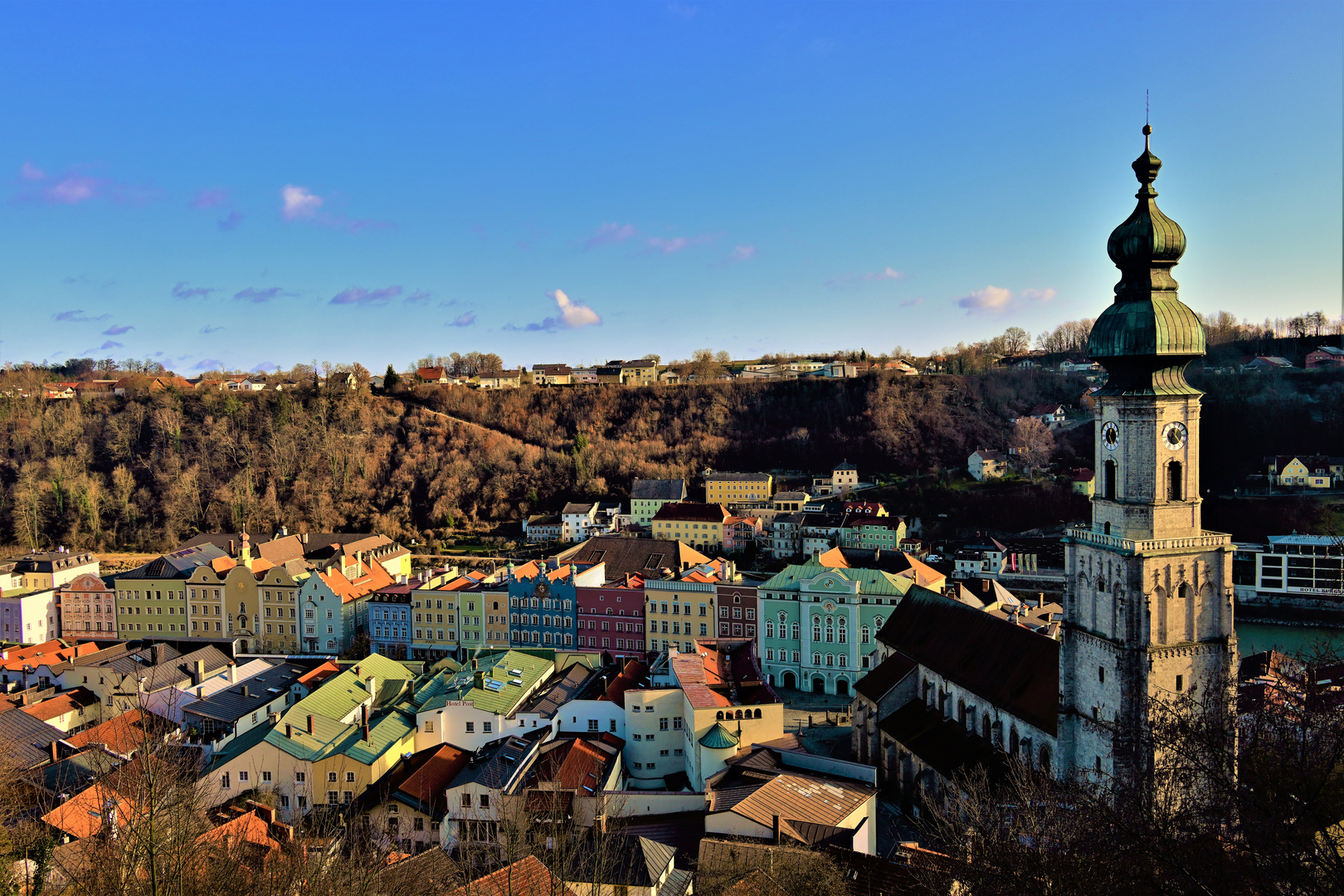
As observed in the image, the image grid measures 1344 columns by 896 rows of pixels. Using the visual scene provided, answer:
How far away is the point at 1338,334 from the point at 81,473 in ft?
426

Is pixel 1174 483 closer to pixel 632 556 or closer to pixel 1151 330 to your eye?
pixel 1151 330

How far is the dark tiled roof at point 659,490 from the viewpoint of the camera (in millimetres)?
68562

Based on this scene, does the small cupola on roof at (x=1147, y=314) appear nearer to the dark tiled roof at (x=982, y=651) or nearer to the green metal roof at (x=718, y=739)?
the dark tiled roof at (x=982, y=651)

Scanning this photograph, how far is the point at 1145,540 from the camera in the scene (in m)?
17.0

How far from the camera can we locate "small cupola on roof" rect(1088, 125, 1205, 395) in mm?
17156

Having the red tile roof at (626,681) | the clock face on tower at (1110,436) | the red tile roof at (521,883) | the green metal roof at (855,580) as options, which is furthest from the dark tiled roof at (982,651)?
the red tile roof at (521,883)

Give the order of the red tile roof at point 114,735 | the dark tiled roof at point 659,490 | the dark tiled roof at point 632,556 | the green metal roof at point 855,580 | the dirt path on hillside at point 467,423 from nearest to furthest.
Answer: the red tile roof at point 114,735
the green metal roof at point 855,580
the dark tiled roof at point 632,556
the dark tiled roof at point 659,490
the dirt path on hillside at point 467,423

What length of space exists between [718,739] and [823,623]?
40.5 ft

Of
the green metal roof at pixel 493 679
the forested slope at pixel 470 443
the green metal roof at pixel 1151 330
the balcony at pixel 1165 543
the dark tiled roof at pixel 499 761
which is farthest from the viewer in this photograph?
the forested slope at pixel 470 443

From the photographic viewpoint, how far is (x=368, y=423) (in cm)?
9225

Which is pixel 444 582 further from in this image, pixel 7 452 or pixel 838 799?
pixel 7 452

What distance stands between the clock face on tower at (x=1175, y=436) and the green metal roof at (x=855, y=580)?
16.4 meters

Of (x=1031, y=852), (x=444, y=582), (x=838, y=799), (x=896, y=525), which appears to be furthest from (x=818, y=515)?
(x=1031, y=852)

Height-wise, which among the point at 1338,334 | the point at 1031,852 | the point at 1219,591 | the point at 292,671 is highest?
the point at 1338,334
